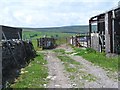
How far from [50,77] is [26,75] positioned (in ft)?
3.92

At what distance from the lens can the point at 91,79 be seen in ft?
45.1

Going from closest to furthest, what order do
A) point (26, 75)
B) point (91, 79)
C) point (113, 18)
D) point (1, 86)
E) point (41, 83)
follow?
point (1, 86), point (41, 83), point (91, 79), point (26, 75), point (113, 18)

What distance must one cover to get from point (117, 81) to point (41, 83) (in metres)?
2.91

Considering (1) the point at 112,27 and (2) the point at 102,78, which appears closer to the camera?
(2) the point at 102,78

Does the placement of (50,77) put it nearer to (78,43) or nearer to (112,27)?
(112,27)

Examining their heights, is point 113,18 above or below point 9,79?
above

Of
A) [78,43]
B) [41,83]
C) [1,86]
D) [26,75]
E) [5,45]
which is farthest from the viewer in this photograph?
[78,43]

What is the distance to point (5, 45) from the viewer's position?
16703 millimetres

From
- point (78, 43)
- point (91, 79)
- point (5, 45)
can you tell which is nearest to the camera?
point (91, 79)

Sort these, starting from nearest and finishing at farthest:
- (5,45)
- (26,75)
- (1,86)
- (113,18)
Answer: (1,86) < (26,75) < (5,45) < (113,18)

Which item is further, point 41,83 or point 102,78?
point 102,78

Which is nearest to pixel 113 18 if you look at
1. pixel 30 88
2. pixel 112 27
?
pixel 112 27

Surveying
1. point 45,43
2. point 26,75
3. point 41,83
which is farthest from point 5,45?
point 45,43

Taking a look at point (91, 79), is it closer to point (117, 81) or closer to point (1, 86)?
point (117, 81)
